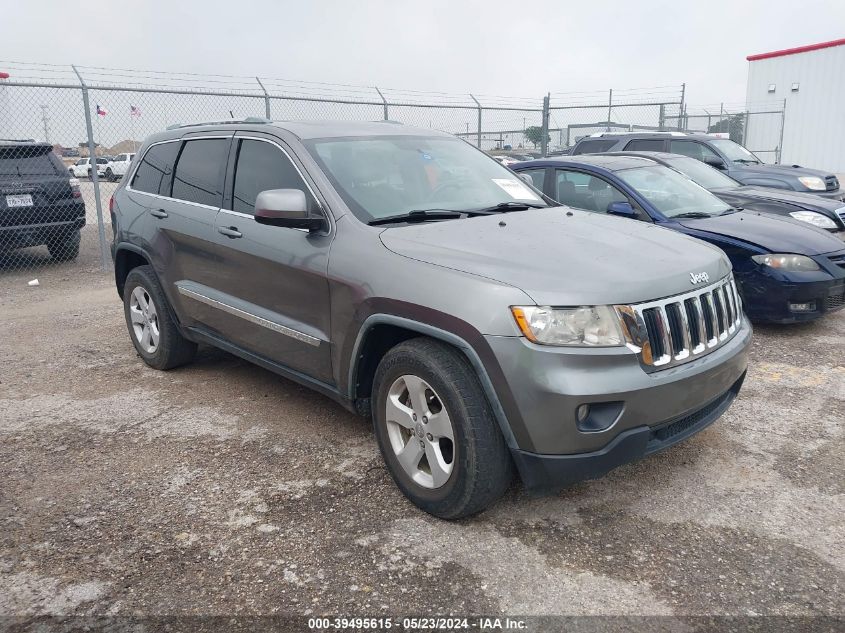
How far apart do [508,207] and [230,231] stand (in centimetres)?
163

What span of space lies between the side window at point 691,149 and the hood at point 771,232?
15.6 feet

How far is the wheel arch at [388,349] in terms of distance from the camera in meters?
2.81

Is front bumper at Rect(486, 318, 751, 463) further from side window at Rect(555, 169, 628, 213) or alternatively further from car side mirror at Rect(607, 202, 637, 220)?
side window at Rect(555, 169, 628, 213)

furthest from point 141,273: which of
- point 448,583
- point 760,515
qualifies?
point 760,515

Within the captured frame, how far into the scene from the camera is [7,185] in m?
8.91

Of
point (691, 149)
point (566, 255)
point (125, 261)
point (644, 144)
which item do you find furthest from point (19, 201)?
point (691, 149)

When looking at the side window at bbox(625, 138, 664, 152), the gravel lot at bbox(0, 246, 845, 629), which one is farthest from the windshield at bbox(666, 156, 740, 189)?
the gravel lot at bbox(0, 246, 845, 629)

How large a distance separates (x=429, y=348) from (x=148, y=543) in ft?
4.81

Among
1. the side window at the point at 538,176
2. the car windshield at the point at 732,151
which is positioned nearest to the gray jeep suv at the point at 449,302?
the side window at the point at 538,176

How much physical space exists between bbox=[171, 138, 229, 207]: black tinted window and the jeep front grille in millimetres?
2683

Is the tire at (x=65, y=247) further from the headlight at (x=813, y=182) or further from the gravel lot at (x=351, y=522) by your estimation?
the headlight at (x=813, y=182)

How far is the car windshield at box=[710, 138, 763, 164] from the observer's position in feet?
35.9

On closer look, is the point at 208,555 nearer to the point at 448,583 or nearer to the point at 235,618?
the point at 235,618

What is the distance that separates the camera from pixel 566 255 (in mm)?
3102
